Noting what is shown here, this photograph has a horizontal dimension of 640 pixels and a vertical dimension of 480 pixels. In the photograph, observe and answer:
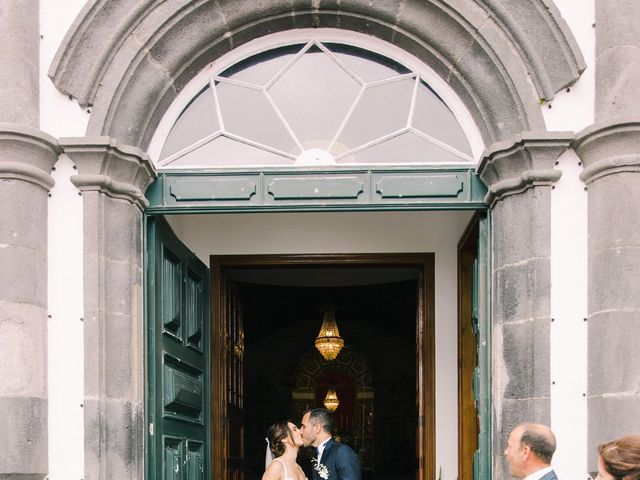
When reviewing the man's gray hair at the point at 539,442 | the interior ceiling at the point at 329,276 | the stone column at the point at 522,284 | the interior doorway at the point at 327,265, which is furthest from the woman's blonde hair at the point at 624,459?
the interior ceiling at the point at 329,276

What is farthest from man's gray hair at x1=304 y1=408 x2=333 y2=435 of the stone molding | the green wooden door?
the stone molding

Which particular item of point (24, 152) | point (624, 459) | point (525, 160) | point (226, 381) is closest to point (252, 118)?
point (24, 152)

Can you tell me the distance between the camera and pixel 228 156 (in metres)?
6.62

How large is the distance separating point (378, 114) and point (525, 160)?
1.09 m

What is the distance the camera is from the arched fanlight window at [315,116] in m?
6.57

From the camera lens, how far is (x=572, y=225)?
19.6 feet

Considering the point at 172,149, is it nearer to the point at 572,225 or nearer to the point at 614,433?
the point at 572,225

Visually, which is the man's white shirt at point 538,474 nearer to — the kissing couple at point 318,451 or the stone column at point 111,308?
the stone column at point 111,308

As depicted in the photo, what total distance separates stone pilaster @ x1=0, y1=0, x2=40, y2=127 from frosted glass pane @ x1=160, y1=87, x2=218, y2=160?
912mm

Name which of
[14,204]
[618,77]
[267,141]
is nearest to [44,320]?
[14,204]

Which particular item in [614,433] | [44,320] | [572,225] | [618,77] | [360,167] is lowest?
[614,433]

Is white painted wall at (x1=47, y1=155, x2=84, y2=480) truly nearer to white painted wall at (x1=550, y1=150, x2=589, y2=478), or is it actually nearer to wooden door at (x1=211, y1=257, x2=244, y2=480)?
wooden door at (x1=211, y1=257, x2=244, y2=480)

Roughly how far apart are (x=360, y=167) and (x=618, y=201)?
1.61 m

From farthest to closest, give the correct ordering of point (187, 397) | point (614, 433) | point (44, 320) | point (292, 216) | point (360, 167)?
point (292, 216) < point (187, 397) < point (360, 167) < point (44, 320) < point (614, 433)
